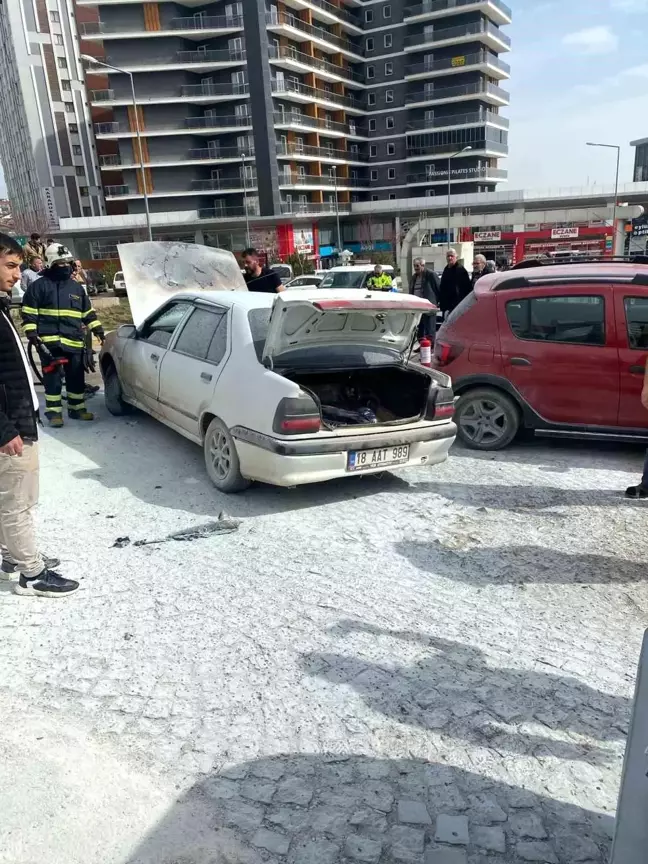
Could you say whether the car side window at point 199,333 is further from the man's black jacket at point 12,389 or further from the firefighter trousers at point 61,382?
the man's black jacket at point 12,389

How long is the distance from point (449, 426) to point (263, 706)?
316 cm

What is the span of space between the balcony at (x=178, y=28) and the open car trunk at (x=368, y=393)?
186ft

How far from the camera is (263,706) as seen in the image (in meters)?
2.83

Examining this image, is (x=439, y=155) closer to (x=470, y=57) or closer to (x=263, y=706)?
(x=470, y=57)

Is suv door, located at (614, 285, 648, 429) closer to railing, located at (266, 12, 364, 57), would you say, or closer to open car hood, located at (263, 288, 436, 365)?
open car hood, located at (263, 288, 436, 365)

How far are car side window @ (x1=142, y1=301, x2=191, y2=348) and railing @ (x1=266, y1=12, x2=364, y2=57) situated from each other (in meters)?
55.9

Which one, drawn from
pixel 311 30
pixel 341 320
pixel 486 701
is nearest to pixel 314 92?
pixel 311 30

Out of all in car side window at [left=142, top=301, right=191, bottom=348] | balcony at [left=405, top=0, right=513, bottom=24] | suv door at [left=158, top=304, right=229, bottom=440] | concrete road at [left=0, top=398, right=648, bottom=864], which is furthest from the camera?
balcony at [left=405, top=0, right=513, bottom=24]

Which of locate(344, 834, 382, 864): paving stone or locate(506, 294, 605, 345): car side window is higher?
locate(506, 294, 605, 345): car side window

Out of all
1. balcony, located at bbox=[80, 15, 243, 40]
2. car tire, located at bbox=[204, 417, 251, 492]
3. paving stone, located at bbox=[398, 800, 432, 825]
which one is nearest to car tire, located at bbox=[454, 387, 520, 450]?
car tire, located at bbox=[204, 417, 251, 492]

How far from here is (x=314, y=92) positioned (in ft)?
191

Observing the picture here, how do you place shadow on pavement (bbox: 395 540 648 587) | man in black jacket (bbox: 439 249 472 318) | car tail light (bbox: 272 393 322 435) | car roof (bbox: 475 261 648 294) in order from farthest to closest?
man in black jacket (bbox: 439 249 472 318), car roof (bbox: 475 261 648 294), car tail light (bbox: 272 393 322 435), shadow on pavement (bbox: 395 540 648 587)

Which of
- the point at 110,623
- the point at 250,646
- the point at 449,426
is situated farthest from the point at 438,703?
the point at 449,426

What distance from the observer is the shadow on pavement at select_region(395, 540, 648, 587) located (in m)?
3.96
